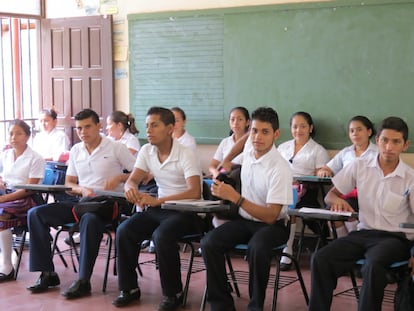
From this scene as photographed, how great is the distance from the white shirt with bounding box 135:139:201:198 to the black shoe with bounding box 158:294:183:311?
0.66 m

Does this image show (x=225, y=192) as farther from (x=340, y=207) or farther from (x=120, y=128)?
(x=120, y=128)

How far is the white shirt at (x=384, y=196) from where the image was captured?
11.7 feet

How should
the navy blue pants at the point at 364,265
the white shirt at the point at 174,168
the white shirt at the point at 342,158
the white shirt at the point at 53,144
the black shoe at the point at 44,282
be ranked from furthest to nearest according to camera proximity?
the white shirt at the point at 53,144 < the white shirt at the point at 342,158 < the black shoe at the point at 44,282 < the white shirt at the point at 174,168 < the navy blue pants at the point at 364,265

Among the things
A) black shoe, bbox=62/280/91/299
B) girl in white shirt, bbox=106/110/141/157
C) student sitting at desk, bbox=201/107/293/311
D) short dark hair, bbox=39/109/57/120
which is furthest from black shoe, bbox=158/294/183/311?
short dark hair, bbox=39/109/57/120

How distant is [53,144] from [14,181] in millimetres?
1651

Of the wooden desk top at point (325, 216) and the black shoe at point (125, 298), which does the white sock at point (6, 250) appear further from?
the wooden desk top at point (325, 216)

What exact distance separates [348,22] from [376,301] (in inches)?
116

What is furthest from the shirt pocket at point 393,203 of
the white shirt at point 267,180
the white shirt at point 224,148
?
the white shirt at point 224,148

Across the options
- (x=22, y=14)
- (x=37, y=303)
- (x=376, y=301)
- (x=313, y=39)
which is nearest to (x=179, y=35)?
(x=313, y=39)

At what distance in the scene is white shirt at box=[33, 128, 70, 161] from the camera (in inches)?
259

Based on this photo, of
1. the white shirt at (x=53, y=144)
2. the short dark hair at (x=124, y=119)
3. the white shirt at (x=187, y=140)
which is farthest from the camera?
the white shirt at (x=53, y=144)

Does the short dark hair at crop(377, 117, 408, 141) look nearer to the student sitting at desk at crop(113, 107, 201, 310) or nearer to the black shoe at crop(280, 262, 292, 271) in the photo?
the student sitting at desk at crop(113, 107, 201, 310)

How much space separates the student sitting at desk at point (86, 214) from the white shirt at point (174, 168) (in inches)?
16.9

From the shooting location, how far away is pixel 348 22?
18.1ft
